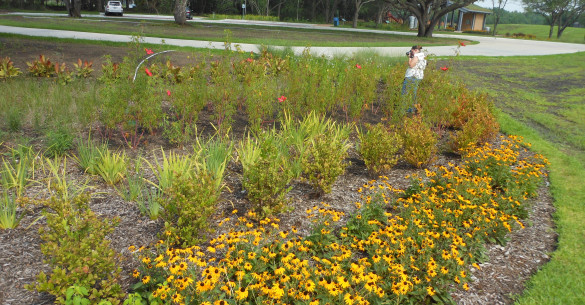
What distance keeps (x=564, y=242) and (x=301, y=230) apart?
2541 millimetres

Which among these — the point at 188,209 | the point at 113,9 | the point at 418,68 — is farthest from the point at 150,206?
the point at 113,9

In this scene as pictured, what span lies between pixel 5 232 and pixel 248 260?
6.58 feet

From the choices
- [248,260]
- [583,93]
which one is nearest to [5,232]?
[248,260]

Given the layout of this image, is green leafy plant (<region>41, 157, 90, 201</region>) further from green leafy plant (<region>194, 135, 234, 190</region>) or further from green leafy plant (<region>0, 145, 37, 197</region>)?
green leafy plant (<region>194, 135, 234, 190</region>)

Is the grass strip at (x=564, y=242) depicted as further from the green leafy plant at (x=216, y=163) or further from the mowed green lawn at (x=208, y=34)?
the mowed green lawn at (x=208, y=34)

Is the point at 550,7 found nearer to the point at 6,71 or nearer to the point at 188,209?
the point at 6,71

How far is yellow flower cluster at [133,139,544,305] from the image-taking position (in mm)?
2609

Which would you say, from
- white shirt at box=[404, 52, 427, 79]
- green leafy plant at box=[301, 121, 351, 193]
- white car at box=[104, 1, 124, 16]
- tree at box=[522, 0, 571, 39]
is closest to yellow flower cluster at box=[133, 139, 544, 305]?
green leafy plant at box=[301, 121, 351, 193]

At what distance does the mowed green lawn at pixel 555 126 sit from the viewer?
348cm

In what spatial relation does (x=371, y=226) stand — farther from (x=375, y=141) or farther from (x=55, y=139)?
(x=55, y=139)

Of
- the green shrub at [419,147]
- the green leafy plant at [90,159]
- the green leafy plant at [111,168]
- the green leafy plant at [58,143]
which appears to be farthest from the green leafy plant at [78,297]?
the green shrub at [419,147]

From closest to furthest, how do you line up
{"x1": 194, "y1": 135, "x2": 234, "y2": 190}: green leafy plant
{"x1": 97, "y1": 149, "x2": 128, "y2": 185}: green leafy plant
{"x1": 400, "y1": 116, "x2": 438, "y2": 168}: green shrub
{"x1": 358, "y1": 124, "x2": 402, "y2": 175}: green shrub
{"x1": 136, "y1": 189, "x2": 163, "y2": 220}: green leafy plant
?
{"x1": 136, "y1": 189, "x2": 163, "y2": 220}: green leafy plant < {"x1": 194, "y1": 135, "x2": 234, "y2": 190}: green leafy plant < {"x1": 97, "y1": 149, "x2": 128, "y2": 185}: green leafy plant < {"x1": 358, "y1": 124, "x2": 402, "y2": 175}: green shrub < {"x1": 400, "y1": 116, "x2": 438, "y2": 168}: green shrub

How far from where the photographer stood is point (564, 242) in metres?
4.02

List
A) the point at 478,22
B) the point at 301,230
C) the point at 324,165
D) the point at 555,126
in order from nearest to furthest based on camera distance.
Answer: the point at 301,230 < the point at 324,165 < the point at 555,126 < the point at 478,22
